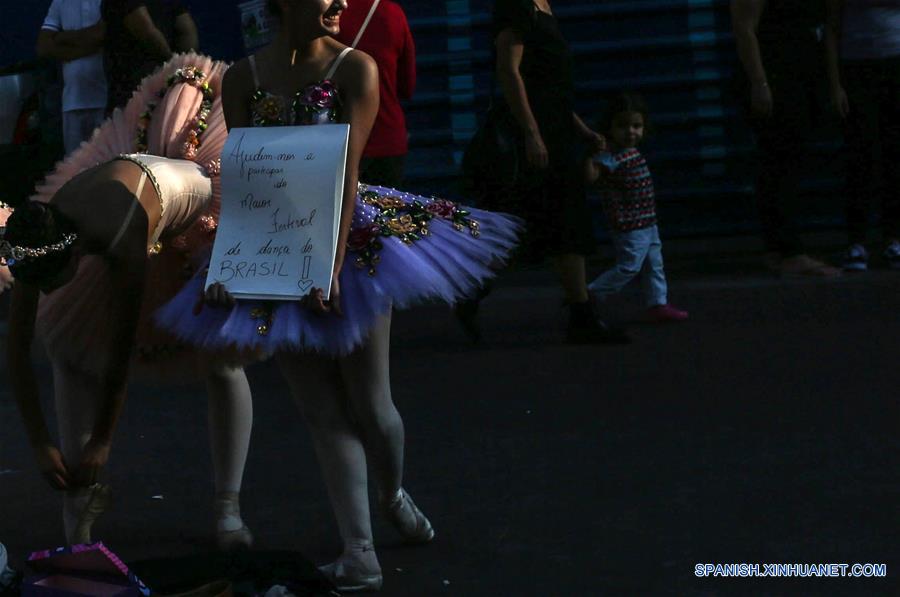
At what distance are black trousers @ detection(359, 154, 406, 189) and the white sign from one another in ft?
9.08

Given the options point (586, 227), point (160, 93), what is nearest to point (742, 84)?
point (586, 227)

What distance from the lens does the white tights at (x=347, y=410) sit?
15.5ft

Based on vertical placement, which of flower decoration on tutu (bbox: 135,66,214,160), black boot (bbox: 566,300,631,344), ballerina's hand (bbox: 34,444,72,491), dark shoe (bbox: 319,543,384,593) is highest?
flower decoration on tutu (bbox: 135,66,214,160)

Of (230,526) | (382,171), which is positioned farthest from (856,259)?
(230,526)

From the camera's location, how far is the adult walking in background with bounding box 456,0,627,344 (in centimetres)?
812

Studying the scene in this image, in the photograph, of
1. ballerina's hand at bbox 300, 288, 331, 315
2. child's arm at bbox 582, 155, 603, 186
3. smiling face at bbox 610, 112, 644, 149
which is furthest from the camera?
smiling face at bbox 610, 112, 644, 149

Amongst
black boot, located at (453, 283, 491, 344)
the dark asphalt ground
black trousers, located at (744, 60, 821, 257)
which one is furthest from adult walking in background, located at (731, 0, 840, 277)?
black boot, located at (453, 283, 491, 344)

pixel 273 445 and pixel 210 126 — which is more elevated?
pixel 210 126

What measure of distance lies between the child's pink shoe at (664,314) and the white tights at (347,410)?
4112mm

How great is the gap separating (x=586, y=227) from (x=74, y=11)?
273cm

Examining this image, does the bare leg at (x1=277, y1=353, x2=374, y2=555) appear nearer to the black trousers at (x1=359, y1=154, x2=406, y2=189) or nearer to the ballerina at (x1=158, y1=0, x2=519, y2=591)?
the ballerina at (x1=158, y1=0, x2=519, y2=591)

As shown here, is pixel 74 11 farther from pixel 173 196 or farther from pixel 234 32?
pixel 173 196

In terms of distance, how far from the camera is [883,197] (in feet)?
33.1

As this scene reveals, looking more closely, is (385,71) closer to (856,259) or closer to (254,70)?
(254,70)
